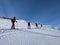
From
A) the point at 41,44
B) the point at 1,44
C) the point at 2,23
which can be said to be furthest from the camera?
the point at 2,23

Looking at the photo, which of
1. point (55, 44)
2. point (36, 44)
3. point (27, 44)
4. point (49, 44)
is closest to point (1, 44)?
point (27, 44)

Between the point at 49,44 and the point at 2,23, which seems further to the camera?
the point at 2,23

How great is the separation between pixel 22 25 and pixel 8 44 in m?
5.78

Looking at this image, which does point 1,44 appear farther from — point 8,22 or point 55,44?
point 8,22

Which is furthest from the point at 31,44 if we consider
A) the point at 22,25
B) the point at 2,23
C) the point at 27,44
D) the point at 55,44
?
the point at 22,25

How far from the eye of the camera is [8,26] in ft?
20.0

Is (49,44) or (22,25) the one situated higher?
(22,25)

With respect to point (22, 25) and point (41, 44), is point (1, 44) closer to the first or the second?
point (41, 44)

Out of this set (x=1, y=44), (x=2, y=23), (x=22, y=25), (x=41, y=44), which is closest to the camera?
(x=1, y=44)

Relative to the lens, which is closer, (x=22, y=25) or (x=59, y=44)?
(x=59, y=44)

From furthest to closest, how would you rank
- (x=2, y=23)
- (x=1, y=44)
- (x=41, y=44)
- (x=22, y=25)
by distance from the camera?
(x=22, y=25) → (x=2, y=23) → (x=41, y=44) → (x=1, y=44)

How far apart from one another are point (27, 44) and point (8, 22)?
4.05 meters

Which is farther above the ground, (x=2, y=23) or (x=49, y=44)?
(x=2, y=23)

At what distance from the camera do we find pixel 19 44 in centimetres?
223
